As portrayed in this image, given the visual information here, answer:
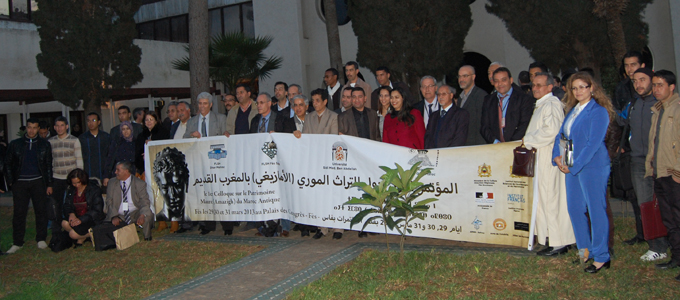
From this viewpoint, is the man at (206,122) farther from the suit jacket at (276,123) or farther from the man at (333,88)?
the man at (333,88)

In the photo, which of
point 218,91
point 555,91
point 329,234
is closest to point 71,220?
point 329,234

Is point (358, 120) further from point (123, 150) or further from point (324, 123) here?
point (123, 150)

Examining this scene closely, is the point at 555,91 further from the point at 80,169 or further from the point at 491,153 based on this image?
the point at 80,169

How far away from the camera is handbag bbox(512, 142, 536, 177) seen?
5492mm

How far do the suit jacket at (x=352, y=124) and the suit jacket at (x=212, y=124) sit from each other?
214cm

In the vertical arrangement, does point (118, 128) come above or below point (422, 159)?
above

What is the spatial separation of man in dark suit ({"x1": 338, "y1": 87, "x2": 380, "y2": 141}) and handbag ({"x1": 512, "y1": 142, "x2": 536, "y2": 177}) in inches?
93.0

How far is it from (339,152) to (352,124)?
548 millimetres

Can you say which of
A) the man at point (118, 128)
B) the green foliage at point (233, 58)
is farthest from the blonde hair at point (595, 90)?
the green foliage at point (233, 58)

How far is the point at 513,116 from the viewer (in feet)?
21.0

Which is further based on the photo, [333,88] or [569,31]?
[569,31]

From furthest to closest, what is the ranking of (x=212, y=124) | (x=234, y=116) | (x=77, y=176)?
(x=234, y=116) → (x=212, y=124) → (x=77, y=176)

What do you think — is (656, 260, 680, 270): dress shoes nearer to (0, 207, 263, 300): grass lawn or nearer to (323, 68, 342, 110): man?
(0, 207, 263, 300): grass lawn

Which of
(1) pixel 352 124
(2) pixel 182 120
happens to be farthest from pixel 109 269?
(1) pixel 352 124
